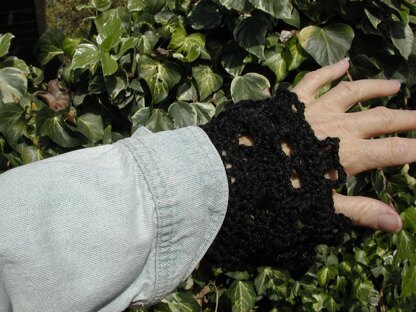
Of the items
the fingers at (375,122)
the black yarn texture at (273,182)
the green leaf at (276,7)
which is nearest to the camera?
the black yarn texture at (273,182)

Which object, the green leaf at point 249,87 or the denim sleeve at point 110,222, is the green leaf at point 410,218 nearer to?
the green leaf at point 249,87

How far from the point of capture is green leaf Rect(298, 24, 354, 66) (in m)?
1.45

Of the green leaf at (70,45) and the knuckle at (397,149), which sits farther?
the green leaf at (70,45)

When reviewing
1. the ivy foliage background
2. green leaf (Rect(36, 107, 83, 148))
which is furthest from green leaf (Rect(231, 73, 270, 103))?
green leaf (Rect(36, 107, 83, 148))

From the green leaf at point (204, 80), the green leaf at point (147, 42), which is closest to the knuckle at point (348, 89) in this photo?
the green leaf at point (204, 80)

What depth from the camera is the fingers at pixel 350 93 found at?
1038mm

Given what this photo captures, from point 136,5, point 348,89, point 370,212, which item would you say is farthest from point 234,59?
point 370,212

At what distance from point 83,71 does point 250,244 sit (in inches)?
32.2

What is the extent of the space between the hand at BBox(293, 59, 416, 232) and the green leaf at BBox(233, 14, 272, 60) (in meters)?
0.44

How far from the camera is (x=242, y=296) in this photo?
164cm

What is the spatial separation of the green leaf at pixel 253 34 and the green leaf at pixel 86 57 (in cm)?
37

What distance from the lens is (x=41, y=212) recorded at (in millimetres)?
766

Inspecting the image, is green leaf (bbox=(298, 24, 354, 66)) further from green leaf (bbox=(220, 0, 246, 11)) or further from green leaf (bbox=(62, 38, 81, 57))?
green leaf (bbox=(62, 38, 81, 57))

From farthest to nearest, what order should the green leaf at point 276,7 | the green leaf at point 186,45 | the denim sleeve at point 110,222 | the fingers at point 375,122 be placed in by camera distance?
the green leaf at point 186,45 → the green leaf at point 276,7 → the fingers at point 375,122 → the denim sleeve at point 110,222
